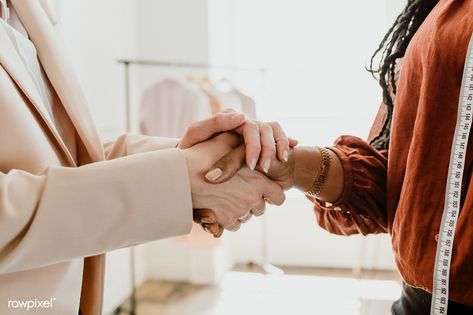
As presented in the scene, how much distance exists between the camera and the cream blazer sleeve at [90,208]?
582 millimetres

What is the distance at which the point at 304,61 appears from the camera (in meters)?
3.20

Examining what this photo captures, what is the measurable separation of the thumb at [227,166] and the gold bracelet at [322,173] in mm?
172

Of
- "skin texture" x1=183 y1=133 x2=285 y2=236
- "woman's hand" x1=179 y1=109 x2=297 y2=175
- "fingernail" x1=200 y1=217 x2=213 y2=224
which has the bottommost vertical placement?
"fingernail" x1=200 y1=217 x2=213 y2=224

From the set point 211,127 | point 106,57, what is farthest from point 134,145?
point 106,57

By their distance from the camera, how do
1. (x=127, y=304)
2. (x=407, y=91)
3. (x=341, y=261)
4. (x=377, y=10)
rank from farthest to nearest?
1. (x=341, y=261)
2. (x=377, y=10)
3. (x=127, y=304)
4. (x=407, y=91)

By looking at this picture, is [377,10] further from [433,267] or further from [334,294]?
A: [433,267]

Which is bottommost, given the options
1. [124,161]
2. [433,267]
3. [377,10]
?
[433,267]

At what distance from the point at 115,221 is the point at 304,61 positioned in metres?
2.77

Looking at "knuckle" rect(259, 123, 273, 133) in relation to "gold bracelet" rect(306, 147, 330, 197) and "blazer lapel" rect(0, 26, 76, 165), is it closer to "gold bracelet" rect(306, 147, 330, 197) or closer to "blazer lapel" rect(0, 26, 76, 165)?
"gold bracelet" rect(306, 147, 330, 197)

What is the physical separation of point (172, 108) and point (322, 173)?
1.74 meters

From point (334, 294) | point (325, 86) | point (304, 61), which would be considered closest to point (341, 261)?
point (334, 294)

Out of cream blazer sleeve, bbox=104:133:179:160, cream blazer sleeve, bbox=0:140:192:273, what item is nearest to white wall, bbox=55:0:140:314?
cream blazer sleeve, bbox=104:133:179:160

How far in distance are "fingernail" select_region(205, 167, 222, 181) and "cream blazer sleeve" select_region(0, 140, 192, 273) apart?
0.08 m

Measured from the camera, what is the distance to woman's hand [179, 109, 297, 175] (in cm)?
87
